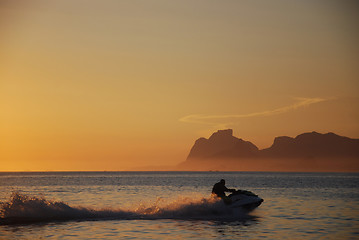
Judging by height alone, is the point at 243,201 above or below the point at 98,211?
above

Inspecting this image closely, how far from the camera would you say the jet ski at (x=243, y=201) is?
34.6 m

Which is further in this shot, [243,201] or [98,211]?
[243,201]

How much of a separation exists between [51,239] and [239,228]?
10575 mm

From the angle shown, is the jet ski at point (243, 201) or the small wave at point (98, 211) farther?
the jet ski at point (243, 201)

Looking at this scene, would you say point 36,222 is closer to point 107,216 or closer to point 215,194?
point 107,216

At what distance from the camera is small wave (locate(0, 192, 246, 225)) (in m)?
31.0

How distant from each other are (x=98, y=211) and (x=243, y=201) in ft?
34.7

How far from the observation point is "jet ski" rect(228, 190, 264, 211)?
114ft

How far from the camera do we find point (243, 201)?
35.1 meters

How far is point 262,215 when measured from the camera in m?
33.8

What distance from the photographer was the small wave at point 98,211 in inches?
1219

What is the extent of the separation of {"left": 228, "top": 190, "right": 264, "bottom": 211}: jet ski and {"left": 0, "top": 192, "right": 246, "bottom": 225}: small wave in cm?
61

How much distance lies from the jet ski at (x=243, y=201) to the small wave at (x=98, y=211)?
1.99 feet

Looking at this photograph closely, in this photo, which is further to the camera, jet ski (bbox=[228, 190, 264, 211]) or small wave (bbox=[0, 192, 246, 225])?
jet ski (bbox=[228, 190, 264, 211])
